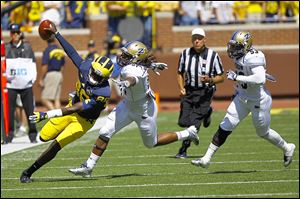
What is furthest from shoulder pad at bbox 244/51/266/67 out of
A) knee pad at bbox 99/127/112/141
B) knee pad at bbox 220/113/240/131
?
knee pad at bbox 99/127/112/141

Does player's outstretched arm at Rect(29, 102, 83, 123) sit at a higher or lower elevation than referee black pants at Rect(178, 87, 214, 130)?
higher

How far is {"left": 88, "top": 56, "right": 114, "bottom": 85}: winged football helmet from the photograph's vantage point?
11391mm

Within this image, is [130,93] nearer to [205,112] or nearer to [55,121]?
[55,121]

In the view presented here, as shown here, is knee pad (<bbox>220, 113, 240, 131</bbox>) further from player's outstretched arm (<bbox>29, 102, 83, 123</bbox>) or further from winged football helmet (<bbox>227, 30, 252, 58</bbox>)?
player's outstretched arm (<bbox>29, 102, 83, 123</bbox>)

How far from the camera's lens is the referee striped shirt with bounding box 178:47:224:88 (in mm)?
14156

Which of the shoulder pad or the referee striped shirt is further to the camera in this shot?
the referee striped shirt

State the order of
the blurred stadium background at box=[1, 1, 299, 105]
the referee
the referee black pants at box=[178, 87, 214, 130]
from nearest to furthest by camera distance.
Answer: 1. the referee
2. the referee black pants at box=[178, 87, 214, 130]
3. the blurred stadium background at box=[1, 1, 299, 105]

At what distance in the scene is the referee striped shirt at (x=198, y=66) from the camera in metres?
14.2

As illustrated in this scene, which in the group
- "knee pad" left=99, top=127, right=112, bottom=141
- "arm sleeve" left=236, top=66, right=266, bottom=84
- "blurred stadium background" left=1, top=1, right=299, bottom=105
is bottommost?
"blurred stadium background" left=1, top=1, right=299, bottom=105

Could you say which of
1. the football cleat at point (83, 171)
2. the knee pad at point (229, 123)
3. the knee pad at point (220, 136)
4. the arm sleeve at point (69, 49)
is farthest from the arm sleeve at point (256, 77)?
the football cleat at point (83, 171)

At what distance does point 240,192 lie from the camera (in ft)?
35.8

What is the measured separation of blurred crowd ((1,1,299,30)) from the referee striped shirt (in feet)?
37.9

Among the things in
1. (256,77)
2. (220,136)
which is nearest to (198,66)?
(220,136)

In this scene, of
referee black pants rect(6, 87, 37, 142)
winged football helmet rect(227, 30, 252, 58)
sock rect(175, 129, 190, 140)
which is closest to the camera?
winged football helmet rect(227, 30, 252, 58)
